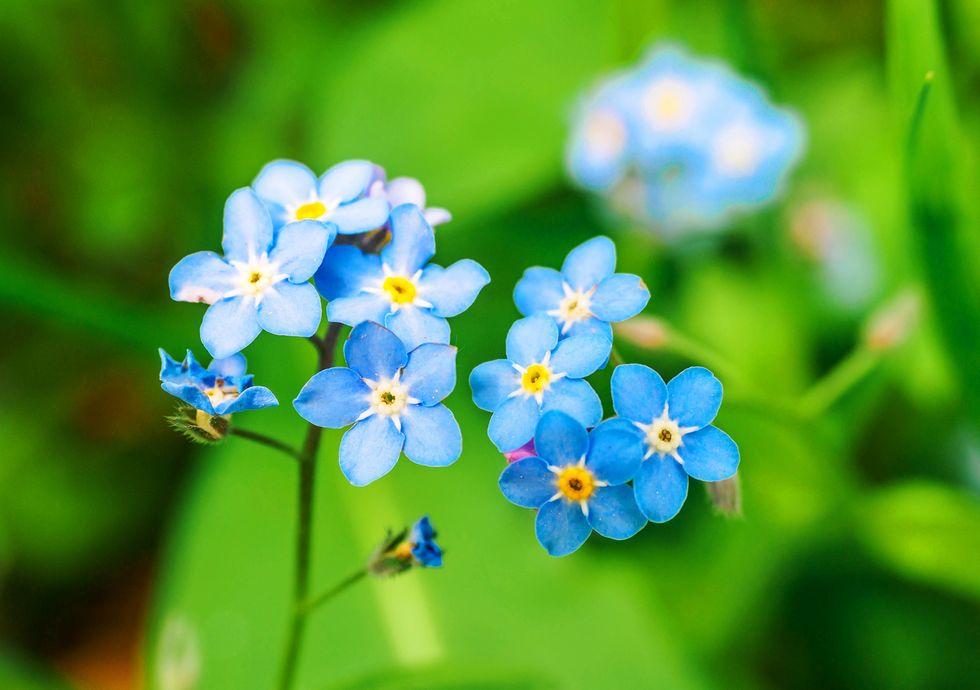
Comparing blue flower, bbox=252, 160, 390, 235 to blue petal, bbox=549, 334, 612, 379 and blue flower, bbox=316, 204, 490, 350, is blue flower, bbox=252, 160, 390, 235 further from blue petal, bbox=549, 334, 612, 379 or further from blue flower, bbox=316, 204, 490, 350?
blue petal, bbox=549, 334, 612, 379

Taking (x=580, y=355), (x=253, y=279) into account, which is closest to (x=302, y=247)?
(x=253, y=279)

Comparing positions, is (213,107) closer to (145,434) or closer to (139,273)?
(139,273)

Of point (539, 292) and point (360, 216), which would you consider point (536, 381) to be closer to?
point (539, 292)

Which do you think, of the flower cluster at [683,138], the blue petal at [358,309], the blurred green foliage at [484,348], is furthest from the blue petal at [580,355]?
the flower cluster at [683,138]

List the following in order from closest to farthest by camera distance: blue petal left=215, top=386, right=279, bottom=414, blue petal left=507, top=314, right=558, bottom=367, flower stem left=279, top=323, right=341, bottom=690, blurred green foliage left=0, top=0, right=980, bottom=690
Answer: blue petal left=215, top=386, right=279, bottom=414
blue petal left=507, top=314, right=558, bottom=367
flower stem left=279, top=323, right=341, bottom=690
blurred green foliage left=0, top=0, right=980, bottom=690

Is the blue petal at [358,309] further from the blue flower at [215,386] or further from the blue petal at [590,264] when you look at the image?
the blue petal at [590,264]

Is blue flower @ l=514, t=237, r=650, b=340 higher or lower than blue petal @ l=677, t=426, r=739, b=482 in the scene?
higher

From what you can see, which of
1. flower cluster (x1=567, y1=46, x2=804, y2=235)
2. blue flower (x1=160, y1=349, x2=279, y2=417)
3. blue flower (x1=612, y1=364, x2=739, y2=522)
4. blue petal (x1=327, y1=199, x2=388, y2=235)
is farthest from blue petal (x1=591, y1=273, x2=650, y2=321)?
flower cluster (x1=567, y1=46, x2=804, y2=235)
